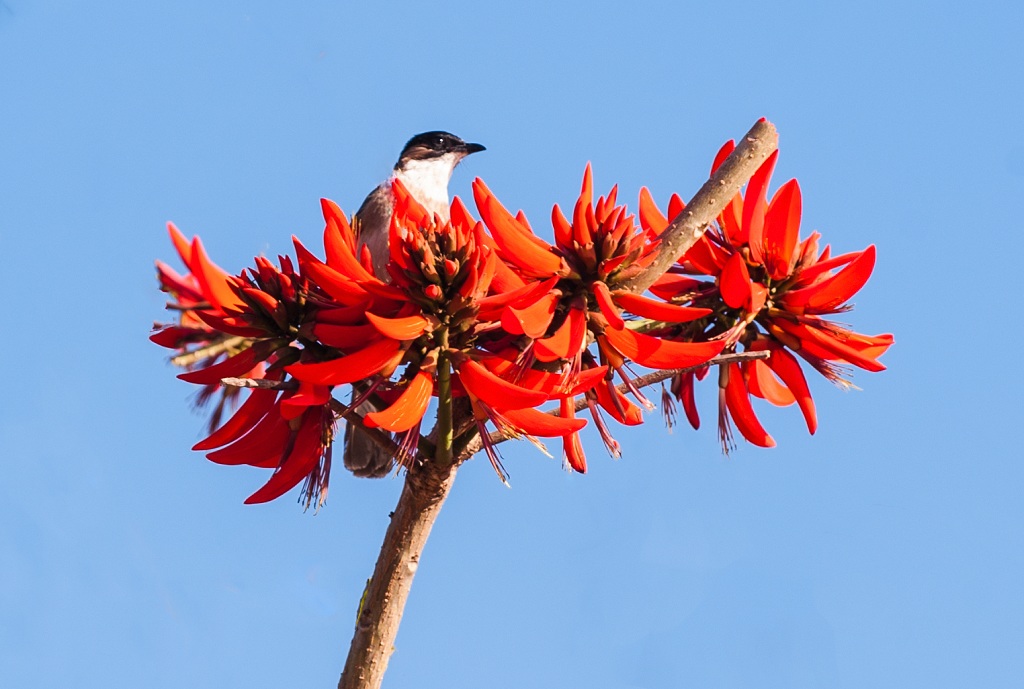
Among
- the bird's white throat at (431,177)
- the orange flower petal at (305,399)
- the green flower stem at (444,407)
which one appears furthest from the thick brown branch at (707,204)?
the bird's white throat at (431,177)

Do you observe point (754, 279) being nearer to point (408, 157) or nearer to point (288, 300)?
point (288, 300)

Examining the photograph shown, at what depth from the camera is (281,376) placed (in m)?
2.24

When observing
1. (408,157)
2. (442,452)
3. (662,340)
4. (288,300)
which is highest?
(408,157)

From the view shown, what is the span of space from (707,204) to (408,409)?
2.54ft

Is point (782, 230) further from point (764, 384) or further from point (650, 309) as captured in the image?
point (650, 309)

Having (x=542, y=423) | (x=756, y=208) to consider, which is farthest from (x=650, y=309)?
(x=756, y=208)

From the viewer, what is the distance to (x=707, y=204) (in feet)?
7.73

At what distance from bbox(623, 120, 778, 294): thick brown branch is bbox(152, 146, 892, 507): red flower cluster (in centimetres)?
3

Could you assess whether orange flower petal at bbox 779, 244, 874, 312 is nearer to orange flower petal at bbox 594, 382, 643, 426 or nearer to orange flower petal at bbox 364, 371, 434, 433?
orange flower petal at bbox 594, 382, 643, 426

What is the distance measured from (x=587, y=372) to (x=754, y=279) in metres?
0.63

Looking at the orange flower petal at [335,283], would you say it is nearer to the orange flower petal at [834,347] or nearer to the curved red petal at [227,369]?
the curved red petal at [227,369]

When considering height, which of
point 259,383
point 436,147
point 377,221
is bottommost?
point 259,383

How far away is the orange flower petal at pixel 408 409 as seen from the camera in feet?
6.83

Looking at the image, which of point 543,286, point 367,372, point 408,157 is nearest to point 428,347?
point 367,372
